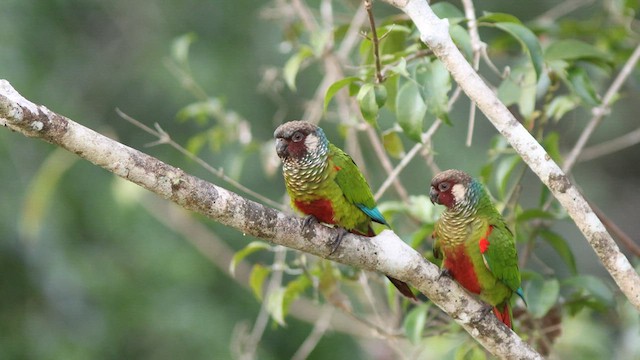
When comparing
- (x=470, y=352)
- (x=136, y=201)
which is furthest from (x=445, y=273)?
(x=136, y=201)

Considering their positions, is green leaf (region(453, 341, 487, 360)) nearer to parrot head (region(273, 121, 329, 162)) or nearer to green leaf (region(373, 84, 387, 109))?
parrot head (region(273, 121, 329, 162))

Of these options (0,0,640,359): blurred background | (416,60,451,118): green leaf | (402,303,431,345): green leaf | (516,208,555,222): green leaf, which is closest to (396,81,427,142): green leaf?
(416,60,451,118): green leaf

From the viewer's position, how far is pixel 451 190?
349cm

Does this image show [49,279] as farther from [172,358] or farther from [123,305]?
[172,358]

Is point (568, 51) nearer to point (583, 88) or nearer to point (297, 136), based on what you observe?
point (583, 88)

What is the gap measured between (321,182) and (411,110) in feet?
1.48

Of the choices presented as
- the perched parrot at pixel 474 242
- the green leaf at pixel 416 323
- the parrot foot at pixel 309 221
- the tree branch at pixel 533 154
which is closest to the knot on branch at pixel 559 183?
the tree branch at pixel 533 154

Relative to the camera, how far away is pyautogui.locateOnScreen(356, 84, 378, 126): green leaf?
10.5ft

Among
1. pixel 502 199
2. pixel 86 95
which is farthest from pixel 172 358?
pixel 502 199

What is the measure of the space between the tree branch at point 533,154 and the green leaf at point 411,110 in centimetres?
35

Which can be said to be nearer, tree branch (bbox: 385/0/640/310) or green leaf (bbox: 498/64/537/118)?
tree branch (bbox: 385/0/640/310)

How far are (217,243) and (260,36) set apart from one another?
7.52 feet

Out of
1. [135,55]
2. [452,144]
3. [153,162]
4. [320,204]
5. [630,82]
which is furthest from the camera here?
[135,55]

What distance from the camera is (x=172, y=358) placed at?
714cm
